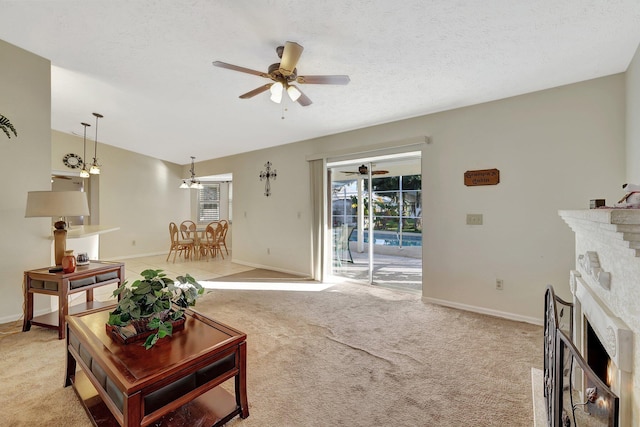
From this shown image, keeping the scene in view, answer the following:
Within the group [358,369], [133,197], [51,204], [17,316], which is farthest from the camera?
[133,197]

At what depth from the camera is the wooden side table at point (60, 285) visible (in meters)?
2.60

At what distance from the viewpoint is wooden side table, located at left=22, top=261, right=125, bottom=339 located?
8.53ft

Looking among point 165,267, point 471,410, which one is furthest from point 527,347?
point 165,267

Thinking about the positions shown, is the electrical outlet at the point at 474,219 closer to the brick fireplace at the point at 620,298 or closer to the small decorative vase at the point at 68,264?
the brick fireplace at the point at 620,298

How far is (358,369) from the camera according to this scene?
7.08 feet

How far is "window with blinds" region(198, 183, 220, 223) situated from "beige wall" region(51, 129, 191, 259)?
0.50 meters

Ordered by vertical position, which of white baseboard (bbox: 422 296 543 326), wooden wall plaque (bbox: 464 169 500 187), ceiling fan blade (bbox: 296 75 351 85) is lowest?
white baseboard (bbox: 422 296 543 326)

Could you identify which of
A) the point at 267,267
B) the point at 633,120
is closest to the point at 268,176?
the point at 267,267

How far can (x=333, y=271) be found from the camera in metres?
5.12

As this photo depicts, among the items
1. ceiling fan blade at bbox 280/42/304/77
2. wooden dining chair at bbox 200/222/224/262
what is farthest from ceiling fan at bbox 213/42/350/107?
wooden dining chair at bbox 200/222/224/262

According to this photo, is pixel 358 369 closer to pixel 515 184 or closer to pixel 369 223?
pixel 515 184

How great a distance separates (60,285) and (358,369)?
2.75 m

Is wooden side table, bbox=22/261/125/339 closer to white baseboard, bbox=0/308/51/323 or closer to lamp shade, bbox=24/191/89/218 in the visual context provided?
white baseboard, bbox=0/308/51/323

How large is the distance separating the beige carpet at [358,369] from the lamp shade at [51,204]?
1.15 meters
